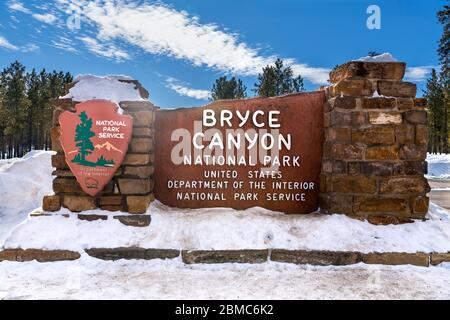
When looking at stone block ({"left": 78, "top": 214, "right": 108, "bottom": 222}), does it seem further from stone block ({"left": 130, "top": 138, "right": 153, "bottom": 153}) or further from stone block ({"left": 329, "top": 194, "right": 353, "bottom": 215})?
stone block ({"left": 329, "top": 194, "right": 353, "bottom": 215})

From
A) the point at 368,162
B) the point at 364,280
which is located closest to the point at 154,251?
the point at 364,280

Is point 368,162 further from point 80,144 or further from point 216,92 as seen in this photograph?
point 216,92

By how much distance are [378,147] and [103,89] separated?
3567 millimetres

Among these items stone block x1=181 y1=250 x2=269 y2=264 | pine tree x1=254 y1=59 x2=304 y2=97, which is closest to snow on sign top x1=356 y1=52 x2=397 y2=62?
stone block x1=181 y1=250 x2=269 y2=264

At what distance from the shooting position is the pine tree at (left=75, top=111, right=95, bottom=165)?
418 cm

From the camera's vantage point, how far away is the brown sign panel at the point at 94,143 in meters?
4.18

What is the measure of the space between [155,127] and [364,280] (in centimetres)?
320

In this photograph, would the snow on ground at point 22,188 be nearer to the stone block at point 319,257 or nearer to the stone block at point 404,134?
the stone block at point 319,257

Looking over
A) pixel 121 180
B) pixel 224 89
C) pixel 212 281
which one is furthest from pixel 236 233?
pixel 224 89

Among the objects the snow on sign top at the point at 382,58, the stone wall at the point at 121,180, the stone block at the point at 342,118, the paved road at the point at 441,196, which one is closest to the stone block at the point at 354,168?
the stone block at the point at 342,118

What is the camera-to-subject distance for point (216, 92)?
41.0m

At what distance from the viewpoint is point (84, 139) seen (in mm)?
4191

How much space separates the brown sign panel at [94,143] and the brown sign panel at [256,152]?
2.81 ft

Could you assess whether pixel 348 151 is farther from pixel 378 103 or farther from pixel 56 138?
pixel 56 138
